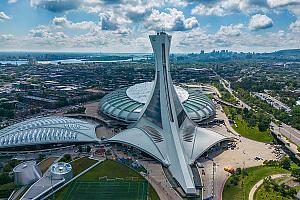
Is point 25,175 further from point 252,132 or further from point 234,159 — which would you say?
point 252,132

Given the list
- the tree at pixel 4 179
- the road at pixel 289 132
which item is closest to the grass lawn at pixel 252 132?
the road at pixel 289 132

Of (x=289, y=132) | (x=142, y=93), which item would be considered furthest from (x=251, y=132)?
(x=142, y=93)

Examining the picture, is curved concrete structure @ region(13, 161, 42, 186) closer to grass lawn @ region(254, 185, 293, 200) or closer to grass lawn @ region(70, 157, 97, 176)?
grass lawn @ region(70, 157, 97, 176)

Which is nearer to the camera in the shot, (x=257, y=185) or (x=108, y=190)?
(x=108, y=190)

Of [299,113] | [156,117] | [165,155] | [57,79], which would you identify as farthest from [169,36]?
[57,79]

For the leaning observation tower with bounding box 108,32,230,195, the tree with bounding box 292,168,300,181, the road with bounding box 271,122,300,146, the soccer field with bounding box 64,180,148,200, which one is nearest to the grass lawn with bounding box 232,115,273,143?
the road with bounding box 271,122,300,146

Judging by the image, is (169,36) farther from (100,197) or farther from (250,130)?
(100,197)
